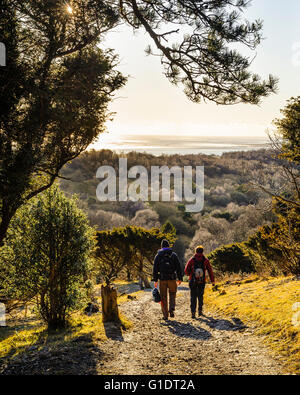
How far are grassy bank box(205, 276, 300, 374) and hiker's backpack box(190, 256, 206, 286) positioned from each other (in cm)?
122

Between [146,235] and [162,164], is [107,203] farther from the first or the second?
[146,235]

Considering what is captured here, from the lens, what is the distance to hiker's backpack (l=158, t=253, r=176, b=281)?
28.8ft

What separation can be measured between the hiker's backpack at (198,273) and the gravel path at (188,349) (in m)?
0.98

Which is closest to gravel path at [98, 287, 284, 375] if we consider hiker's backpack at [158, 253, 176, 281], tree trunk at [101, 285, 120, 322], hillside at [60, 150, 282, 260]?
tree trunk at [101, 285, 120, 322]

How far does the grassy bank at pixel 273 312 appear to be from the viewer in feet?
17.9

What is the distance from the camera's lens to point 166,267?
8.77 m

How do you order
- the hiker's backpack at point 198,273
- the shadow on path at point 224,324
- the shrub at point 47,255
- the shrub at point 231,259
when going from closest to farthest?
the shadow on path at point 224,324
the hiker's backpack at point 198,273
the shrub at point 47,255
the shrub at point 231,259

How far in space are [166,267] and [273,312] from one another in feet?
9.03

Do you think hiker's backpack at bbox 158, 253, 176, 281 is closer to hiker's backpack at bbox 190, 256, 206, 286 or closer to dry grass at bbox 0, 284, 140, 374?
hiker's backpack at bbox 190, 256, 206, 286

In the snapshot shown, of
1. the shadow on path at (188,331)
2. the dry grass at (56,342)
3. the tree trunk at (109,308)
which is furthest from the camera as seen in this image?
the tree trunk at (109,308)

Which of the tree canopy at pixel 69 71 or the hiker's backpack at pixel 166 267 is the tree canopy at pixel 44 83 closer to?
the tree canopy at pixel 69 71

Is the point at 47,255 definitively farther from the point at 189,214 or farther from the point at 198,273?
the point at 189,214

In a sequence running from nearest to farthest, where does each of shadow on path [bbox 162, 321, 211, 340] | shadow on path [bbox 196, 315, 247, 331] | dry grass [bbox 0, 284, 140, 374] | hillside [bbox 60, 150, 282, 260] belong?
dry grass [bbox 0, 284, 140, 374]
shadow on path [bbox 162, 321, 211, 340]
shadow on path [bbox 196, 315, 247, 331]
hillside [bbox 60, 150, 282, 260]

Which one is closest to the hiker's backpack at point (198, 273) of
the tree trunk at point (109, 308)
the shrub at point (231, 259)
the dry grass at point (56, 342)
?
the dry grass at point (56, 342)
